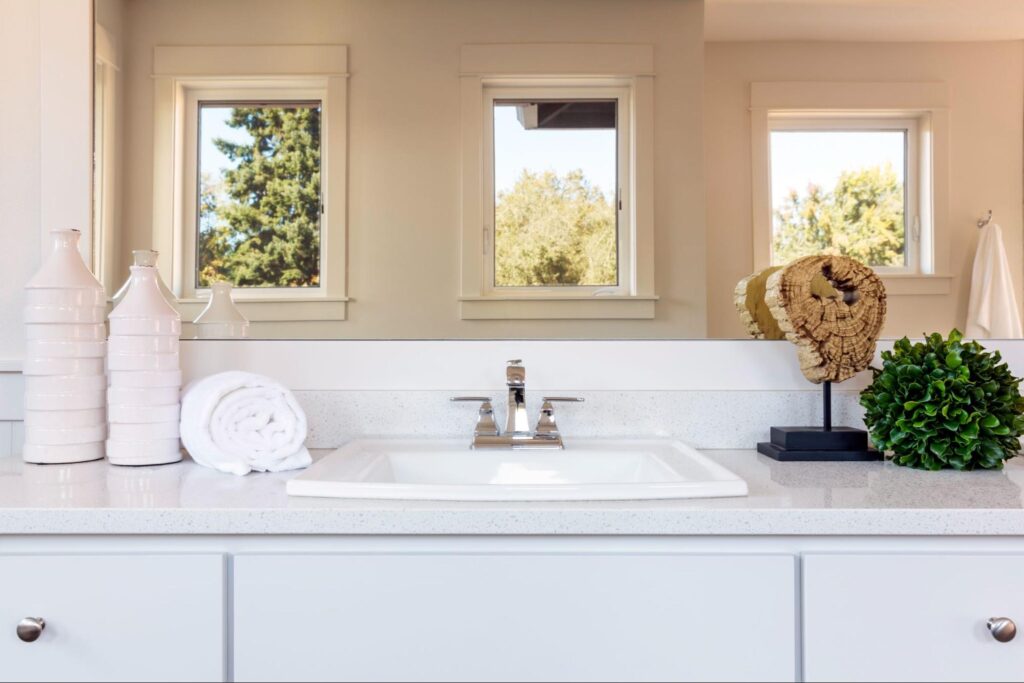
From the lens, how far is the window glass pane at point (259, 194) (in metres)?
1.31

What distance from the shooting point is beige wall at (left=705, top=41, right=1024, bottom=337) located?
1302 millimetres

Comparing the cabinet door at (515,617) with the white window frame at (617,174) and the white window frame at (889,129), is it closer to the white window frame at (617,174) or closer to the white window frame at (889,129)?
the white window frame at (617,174)

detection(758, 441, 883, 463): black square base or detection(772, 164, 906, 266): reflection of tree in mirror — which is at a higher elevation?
detection(772, 164, 906, 266): reflection of tree in mirror

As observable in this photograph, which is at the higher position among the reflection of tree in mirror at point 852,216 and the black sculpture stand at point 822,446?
the reflection of tree in mirror at point 852,216

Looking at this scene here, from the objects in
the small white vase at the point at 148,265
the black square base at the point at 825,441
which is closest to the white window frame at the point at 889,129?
the black square base at the point at 825,441

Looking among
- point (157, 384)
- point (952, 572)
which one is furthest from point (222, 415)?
point (952, 572)

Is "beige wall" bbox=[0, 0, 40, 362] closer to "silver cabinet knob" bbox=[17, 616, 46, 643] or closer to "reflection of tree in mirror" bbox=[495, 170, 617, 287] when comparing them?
"silver cabinet knob" bbox=[17, 616, 46, 643]

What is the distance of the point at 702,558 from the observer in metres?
0.79

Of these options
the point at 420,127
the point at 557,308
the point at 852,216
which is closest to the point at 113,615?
the point at 557,308

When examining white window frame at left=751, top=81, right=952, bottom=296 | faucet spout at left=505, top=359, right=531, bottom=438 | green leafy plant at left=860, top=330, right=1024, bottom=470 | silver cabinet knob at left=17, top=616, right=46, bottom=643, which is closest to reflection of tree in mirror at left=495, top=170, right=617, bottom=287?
faucet spout at left=505, top=359, right=531, bottom=438

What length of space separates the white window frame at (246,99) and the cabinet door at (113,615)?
0.60 meters

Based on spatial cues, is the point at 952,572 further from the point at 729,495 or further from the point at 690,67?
the point at 690,67

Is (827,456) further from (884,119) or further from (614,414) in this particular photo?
(884,119)

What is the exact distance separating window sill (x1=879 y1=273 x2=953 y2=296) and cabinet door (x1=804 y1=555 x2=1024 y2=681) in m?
0.64
